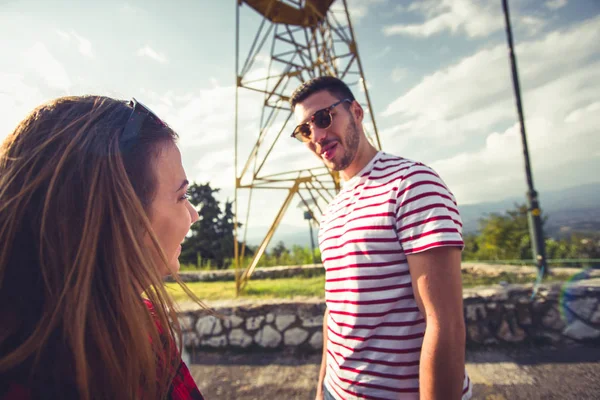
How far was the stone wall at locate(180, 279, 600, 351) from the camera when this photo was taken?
332 centimetres

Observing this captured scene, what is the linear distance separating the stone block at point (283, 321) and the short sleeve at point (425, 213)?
3253mm

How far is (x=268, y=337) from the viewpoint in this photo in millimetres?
4027

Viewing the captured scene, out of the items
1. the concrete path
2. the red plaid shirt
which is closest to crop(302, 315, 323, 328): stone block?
the concrete path

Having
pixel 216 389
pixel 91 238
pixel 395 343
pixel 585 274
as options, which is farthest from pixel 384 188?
pixel 585 274

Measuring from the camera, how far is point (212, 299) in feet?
16.6

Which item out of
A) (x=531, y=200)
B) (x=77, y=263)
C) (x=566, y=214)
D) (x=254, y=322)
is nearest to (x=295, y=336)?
(x=254, y=322)

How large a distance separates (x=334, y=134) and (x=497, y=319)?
3.47 meters

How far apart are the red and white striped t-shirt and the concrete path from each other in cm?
208

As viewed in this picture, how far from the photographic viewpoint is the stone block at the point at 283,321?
395 centimetres

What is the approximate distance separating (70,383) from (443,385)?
3.49 feet

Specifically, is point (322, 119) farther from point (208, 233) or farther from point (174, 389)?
point (208, 233)

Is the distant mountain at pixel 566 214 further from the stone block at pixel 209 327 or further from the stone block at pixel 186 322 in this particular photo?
the stone block at pixel 186 322

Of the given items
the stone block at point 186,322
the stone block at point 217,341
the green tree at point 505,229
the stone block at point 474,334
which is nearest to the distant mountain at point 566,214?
the green tree at point 505,229

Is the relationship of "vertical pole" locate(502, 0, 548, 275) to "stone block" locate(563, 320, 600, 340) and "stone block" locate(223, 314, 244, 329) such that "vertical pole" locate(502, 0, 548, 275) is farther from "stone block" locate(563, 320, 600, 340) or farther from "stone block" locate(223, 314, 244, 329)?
"stone block" locate(223, 314, 244, 329)
